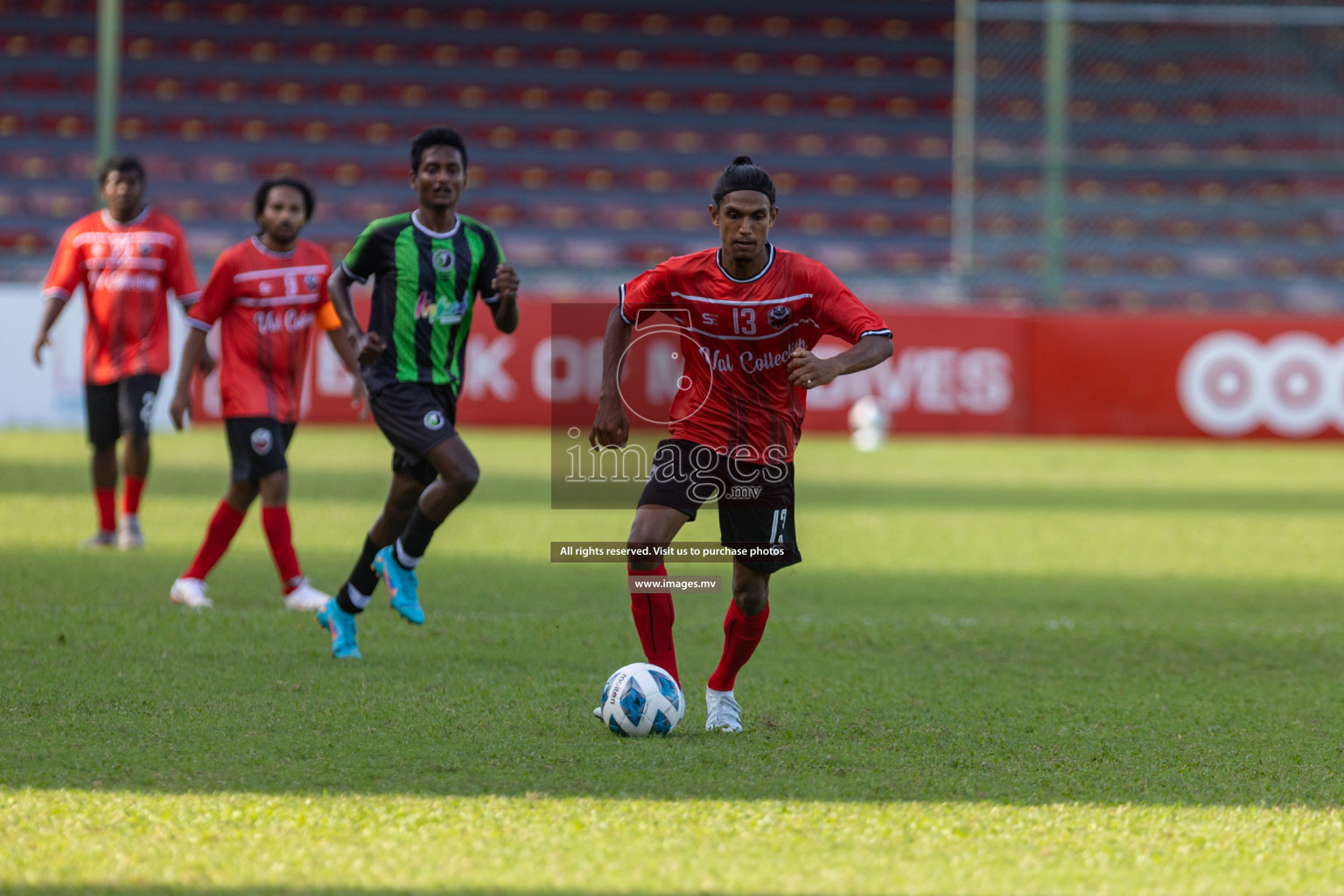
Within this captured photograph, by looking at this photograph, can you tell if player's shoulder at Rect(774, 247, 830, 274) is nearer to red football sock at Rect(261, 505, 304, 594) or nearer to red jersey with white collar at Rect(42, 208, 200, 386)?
red football sock at Rect(261, 505, 304, 594)

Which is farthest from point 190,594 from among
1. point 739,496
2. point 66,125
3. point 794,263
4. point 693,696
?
point 66,125

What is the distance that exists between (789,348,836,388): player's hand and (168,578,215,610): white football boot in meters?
3.26

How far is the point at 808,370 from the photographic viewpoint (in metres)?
4.27

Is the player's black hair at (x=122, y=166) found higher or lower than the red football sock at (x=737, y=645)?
higher

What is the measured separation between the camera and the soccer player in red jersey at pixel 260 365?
6.52 m

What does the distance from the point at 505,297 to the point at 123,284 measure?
3.44 m

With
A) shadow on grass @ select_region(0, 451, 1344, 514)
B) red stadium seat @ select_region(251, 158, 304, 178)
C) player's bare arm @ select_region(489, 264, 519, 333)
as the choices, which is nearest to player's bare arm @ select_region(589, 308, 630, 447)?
player's bare arm @ select_region(489, 264, 519, 333)

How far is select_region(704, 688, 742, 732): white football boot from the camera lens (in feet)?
15.0

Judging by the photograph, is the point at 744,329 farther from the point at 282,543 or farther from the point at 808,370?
the point at 282,543

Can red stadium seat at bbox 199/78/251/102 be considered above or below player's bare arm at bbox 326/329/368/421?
above

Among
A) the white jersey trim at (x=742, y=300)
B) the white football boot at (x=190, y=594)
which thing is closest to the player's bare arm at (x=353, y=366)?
the white football boot at (x=190, y=594)

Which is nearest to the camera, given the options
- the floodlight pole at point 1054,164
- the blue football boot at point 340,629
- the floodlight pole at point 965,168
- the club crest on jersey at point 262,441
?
the blue football boot at point 340,629

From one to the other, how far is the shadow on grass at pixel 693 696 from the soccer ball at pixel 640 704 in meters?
0.07

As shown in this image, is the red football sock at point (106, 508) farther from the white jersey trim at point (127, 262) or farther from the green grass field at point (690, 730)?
the white jersey trim at point (127, 262)
